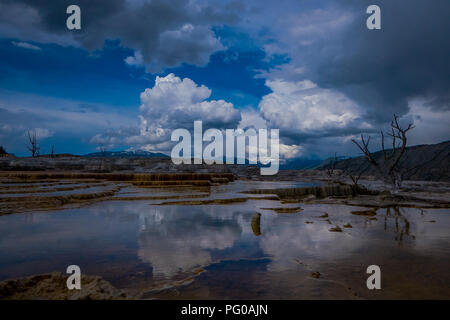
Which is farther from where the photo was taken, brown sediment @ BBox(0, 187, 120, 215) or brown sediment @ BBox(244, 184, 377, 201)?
brown sediment @ BBox(244, 184, 377, 201)

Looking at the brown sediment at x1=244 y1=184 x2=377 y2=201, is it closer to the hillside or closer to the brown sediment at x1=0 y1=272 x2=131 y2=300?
the hillside

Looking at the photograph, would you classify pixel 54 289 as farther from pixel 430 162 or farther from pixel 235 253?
pixel 430 162

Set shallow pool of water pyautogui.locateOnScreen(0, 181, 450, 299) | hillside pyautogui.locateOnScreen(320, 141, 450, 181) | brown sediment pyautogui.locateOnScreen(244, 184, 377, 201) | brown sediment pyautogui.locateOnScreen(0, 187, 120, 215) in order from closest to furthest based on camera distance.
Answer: shallow pool of water pyautogui.locateOnScreen(0, 181, 450, 299), brown sediment pyautogui.locateOnScreen(0, 187, 120, 215), brown sediment pyautogui.locateOnScreen(244, 184, 377, 201), hillside pyautogui.locateOnScreen(320, 141, 450, 181)

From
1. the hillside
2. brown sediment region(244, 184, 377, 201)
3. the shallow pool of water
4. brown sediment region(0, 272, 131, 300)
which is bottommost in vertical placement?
brown sediment region(244, 184, 377, 201)

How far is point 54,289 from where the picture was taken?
3.85 meters

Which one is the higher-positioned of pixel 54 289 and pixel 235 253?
pixel 54 289

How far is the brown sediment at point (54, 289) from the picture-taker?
343 cm

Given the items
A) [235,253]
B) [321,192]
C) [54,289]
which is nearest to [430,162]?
[321,192]

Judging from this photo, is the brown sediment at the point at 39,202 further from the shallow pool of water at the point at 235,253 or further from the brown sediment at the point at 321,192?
the brown sediment at the point at 321,192

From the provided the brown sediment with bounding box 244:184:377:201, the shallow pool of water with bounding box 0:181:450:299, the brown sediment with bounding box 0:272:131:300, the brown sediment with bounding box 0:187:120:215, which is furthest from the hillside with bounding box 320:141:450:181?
the brown sediment with bounding box 0:272:131:300

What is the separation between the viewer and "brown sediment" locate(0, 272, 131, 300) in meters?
3.43

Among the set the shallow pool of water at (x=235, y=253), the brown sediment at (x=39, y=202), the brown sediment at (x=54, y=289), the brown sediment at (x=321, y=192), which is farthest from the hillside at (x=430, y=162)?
the brown sediment at (x=54, y=289)
